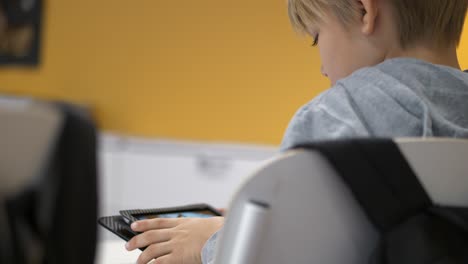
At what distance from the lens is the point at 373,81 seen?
1.94 feet

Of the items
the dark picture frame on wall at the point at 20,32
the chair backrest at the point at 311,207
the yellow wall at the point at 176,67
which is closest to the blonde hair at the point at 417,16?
the chair backrest at the point at 311,207

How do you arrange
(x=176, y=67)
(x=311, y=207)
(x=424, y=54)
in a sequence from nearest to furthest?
1. (x=311, y=207)
2. (x=424, y=54)
3. (x=176, y=67)

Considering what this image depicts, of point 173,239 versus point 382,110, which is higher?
point 382,110

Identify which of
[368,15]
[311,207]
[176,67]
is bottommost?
[176,67]

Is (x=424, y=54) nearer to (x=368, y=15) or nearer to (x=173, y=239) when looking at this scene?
(x=368, y=15)

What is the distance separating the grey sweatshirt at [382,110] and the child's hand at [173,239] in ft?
0.25

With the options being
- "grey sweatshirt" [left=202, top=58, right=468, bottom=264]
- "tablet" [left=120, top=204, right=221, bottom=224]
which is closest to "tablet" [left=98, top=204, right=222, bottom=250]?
"tablet" [left=120, top=204, right=221, bottom=224]

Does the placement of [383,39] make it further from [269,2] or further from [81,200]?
[269,2]

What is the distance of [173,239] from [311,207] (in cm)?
30

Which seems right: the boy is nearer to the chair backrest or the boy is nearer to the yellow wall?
the chair backrest

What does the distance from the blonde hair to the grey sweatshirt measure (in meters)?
0.07

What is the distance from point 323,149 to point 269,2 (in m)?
1.73

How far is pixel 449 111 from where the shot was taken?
0.60 m

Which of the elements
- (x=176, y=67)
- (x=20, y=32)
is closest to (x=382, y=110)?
(x=176, y=67)
